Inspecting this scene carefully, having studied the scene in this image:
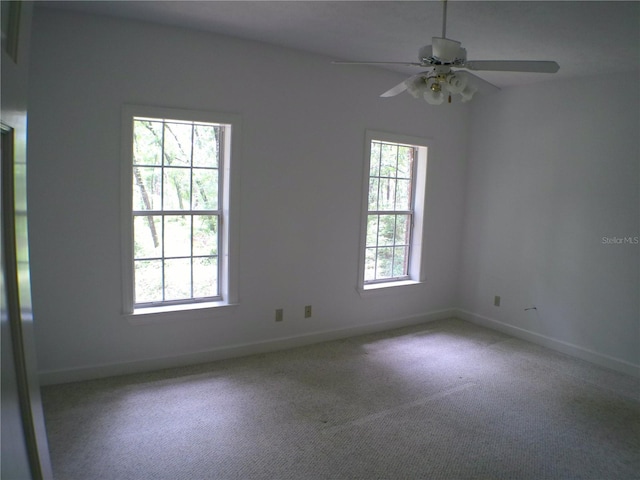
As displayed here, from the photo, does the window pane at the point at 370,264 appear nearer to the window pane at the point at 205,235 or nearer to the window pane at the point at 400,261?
the window pane at the point at 400,261

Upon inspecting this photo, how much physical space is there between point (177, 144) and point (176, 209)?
515mm

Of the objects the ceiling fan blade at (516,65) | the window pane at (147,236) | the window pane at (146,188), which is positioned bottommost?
the window pane at (147,236)

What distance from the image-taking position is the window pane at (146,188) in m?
3.21

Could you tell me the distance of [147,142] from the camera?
3.21 metres

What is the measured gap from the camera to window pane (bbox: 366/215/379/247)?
174 inches

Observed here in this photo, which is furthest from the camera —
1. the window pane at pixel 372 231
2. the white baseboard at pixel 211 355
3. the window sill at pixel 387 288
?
the window pane at pixel 372 231

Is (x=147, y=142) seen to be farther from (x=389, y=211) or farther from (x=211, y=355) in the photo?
(x=389, y=211)

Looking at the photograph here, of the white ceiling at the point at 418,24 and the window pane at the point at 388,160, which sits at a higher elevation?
the white ceiling at the point at 418,24

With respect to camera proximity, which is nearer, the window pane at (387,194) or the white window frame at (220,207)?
the white window frame at (220,207)

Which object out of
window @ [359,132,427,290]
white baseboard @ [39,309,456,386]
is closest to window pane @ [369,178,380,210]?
window @ [359,132,427,290]

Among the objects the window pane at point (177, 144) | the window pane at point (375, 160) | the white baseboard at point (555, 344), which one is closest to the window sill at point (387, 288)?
the white baseboard at point (555, 344)

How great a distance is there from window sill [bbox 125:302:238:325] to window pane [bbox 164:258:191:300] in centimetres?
10

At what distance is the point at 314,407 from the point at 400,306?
2.05 m

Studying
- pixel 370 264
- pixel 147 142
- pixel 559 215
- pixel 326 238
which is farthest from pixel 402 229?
pixel 147 142
